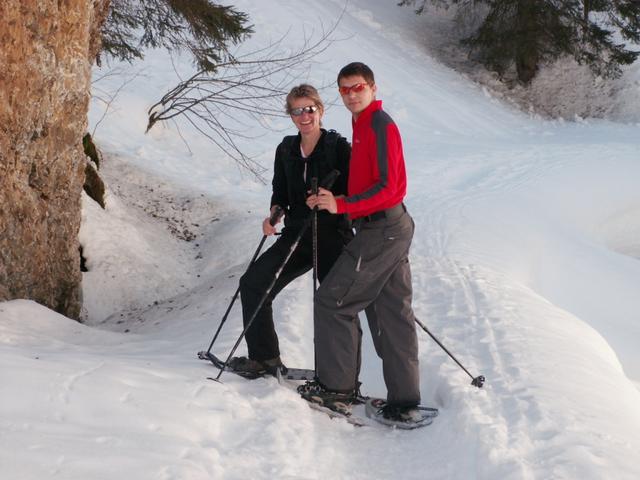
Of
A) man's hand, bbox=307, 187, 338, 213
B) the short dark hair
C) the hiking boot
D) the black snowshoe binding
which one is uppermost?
the short dark hair

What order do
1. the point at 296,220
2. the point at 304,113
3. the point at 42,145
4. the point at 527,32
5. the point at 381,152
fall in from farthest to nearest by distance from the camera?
the point at 527,32 < the point at 42,145 < the point at 296,220 < the point at 304,113 < the point at 381,152

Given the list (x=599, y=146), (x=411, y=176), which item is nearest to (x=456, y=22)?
(x=599, y=146)

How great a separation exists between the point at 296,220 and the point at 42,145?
9.06 ft

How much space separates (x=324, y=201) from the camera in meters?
4.23

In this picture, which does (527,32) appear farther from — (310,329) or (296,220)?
(296,220)

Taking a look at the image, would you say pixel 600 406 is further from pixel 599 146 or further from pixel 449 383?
pixel 599 146

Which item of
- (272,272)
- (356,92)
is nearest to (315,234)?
(272,272)

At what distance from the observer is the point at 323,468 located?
3.93 meters

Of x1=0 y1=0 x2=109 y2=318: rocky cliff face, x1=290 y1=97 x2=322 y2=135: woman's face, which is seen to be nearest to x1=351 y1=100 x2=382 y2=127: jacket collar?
x1=290 y1=97 x2=322 y2=135: woman's face

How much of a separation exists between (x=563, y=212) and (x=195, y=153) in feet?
23.0

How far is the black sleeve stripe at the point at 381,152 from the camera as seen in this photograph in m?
4.12

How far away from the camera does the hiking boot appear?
4520 mm

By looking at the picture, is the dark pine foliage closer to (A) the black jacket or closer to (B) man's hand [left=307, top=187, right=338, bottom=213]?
(A) the black jacket

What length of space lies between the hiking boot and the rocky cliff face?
274cm
